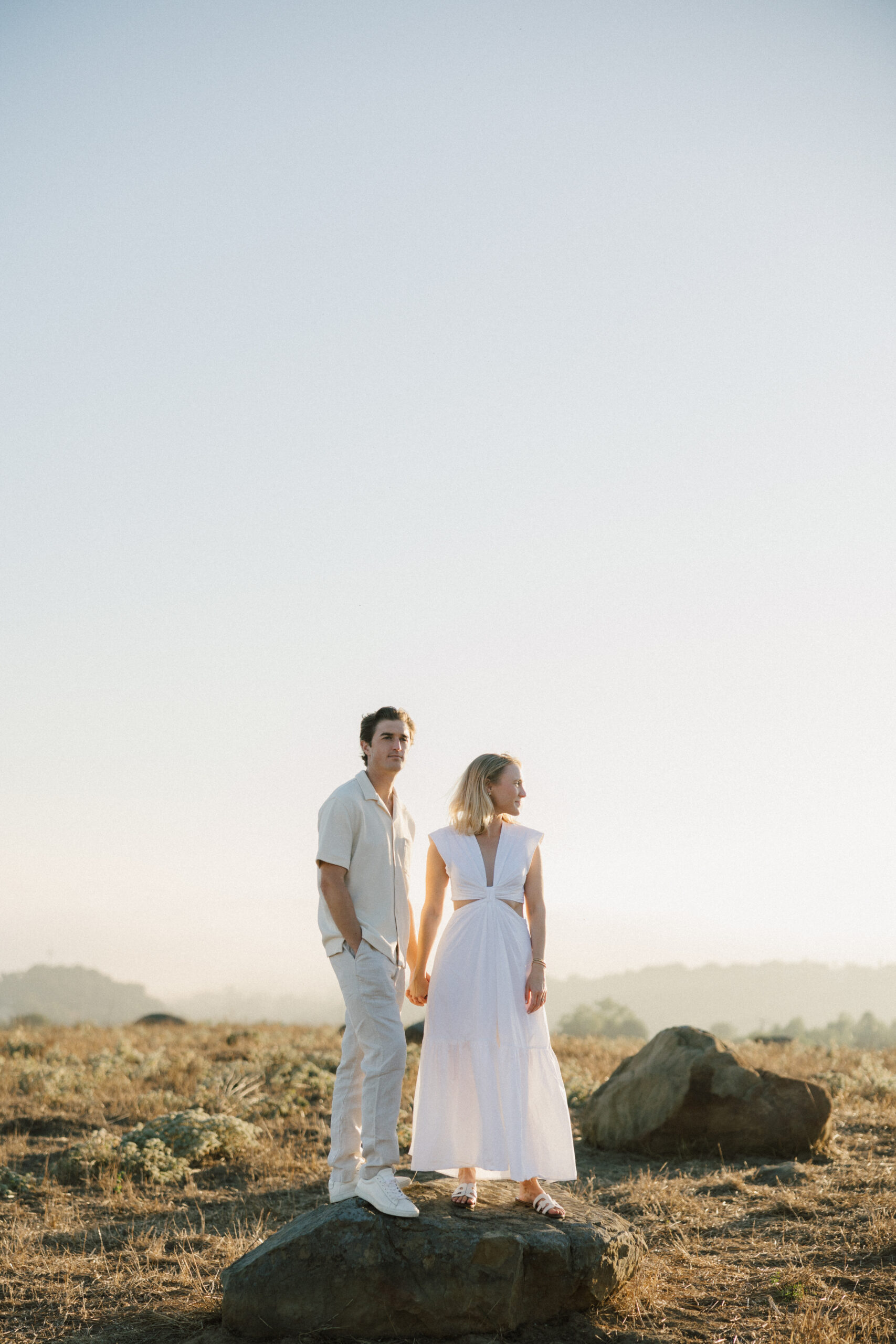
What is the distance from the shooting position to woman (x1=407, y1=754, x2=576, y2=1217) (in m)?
5.90

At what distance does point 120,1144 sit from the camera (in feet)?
32.7

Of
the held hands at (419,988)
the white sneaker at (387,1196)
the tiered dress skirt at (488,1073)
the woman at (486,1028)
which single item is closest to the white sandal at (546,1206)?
the woman at (486,1028)

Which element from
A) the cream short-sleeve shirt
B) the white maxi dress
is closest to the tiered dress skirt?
the white maxi dress

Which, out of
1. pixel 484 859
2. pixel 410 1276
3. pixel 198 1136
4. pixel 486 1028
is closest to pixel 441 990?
pixel 486 1028

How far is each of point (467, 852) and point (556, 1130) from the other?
1740mm

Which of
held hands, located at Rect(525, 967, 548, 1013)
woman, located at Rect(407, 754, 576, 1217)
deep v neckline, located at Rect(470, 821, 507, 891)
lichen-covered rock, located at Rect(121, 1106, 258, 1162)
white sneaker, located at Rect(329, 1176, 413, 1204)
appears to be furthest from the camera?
lichen-covered rock, located at Rect(121, 1106, 258, 1162)

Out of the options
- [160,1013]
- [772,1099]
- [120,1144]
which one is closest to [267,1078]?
[120,1144]

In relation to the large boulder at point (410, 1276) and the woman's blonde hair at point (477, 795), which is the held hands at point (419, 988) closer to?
the woman's blonde hair at point (477, 795)

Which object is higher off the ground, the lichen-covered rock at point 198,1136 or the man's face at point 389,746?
the man's face at point 389,746

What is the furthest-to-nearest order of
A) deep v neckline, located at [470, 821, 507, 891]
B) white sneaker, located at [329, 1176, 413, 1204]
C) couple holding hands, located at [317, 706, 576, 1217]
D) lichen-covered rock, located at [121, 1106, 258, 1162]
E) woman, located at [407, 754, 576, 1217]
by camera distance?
lichen-covered rock, located at [121, 1106, 258, 1162], deep v neckline, located at [470, 821, 507, 891], woman, located at [407, 754, 576, 1217], white sneaker, located at [329, 1176, 413, 1204], couple holding hands, located at [317, 706, 576, 1217]

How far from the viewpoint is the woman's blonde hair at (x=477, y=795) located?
6.39 m

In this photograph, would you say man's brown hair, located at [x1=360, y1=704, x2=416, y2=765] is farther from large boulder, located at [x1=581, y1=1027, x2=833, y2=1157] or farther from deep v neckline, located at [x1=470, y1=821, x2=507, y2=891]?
large boulder, located at [x1=581, y1=1027, x2=833, y2=1157]

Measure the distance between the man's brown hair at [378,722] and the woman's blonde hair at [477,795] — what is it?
0.62 meters

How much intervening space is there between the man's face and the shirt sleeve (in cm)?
36
